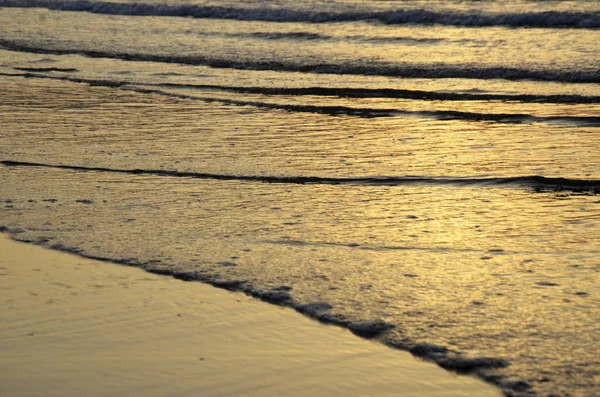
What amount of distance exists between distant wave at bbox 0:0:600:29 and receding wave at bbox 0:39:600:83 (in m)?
5.31

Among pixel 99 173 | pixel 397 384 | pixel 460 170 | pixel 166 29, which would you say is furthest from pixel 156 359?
pixel 166 29

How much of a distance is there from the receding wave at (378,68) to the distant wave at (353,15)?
17.4 ft

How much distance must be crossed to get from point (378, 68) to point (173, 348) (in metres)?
9.63

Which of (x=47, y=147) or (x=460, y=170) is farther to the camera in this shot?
(x=47, y=147)

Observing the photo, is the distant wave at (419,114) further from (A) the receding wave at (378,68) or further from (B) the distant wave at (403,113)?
(A) the receding wave at (378,68)

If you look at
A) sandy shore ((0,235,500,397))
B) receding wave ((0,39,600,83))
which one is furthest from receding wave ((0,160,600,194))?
receding wave ((0,39,600,83))

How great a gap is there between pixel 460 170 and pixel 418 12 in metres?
13.1

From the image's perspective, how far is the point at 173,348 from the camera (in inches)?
143

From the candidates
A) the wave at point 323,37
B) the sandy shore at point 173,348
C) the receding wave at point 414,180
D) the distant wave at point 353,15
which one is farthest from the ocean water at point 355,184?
the distant wave at point 353,15

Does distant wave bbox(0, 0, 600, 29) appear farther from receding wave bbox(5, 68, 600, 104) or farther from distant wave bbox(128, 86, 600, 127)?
distant wave bbox(128, 86, 600, 127)

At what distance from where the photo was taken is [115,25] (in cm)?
1947

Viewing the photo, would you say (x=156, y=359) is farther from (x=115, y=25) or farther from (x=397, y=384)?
(x=115, y=25)

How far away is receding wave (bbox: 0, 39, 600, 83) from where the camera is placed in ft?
39.0

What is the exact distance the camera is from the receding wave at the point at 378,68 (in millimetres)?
11875
